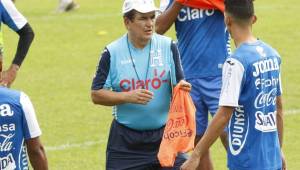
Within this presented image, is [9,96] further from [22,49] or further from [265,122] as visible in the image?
[22,49]

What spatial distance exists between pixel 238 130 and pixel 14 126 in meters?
1.63

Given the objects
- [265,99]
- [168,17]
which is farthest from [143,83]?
[168,17]

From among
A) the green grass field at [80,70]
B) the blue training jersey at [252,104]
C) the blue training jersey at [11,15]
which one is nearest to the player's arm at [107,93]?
the blue training jersey at [252,104]

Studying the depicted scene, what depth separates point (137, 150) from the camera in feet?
24.5

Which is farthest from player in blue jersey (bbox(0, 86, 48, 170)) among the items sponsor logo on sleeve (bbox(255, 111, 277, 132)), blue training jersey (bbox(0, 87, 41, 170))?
sponsor logo on sleeve (bbox(255, 111, 277, 132))

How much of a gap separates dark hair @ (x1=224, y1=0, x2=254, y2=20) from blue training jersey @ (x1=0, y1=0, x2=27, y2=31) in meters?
2.94

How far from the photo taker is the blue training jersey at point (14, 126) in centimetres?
615

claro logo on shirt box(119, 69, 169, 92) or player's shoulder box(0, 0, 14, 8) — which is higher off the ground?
player's shoulder box(0, 0, 14, 8)

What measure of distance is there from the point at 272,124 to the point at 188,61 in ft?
7.61

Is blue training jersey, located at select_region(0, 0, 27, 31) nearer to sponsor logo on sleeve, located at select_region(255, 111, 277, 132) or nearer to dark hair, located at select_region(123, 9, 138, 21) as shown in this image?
dark hair, located at select_region(123, 9, 138, 21)

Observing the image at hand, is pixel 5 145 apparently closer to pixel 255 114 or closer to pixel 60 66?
pixel 255 114

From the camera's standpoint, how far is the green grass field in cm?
1118

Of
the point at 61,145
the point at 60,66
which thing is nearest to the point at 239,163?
the point at 61,145

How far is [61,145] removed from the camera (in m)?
11.4
